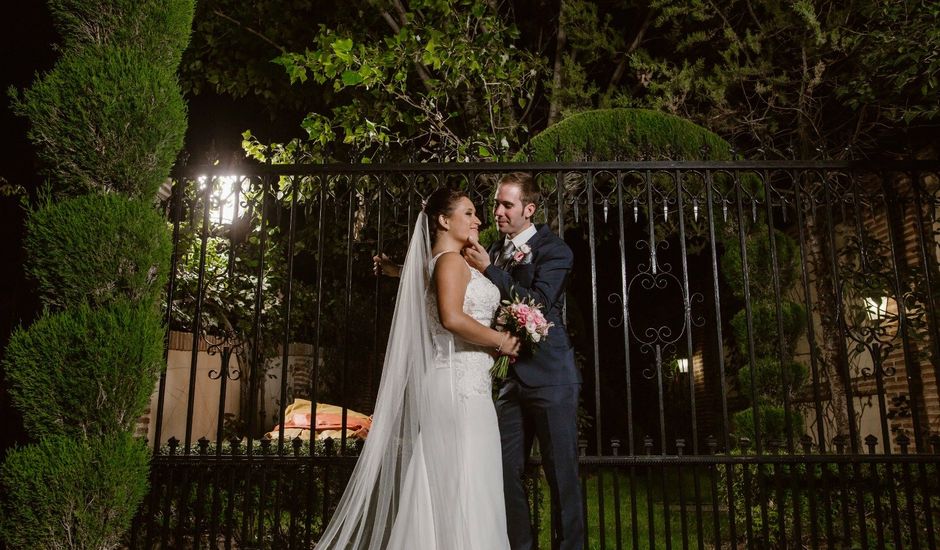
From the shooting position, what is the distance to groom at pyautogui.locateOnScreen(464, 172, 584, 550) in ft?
11.6

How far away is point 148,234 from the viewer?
407cm

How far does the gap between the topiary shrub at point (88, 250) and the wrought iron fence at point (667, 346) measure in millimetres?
601

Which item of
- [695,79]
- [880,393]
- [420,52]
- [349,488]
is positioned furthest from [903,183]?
[349,488]

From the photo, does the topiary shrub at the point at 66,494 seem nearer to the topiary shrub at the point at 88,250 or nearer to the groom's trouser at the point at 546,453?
the topiary shrub at the point at 88,250

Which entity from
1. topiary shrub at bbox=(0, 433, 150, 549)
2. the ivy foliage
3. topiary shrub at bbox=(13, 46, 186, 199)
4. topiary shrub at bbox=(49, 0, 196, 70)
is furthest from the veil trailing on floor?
the ivy foliage

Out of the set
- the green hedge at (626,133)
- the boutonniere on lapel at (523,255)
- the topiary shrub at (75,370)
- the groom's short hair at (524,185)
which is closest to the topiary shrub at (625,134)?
the green hedge at (626,133)

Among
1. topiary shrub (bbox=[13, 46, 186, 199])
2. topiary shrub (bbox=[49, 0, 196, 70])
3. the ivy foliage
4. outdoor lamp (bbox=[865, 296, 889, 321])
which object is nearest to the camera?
topiary shrub (bbox=[13, 46, 186, 199])

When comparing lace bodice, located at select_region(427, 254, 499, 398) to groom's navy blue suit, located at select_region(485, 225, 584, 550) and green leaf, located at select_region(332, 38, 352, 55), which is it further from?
green leaf, located at select_region(332, 38, 352, 55)

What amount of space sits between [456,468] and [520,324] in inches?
32.1

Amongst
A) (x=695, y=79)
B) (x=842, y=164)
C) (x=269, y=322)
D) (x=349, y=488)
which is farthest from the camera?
(x=269, y=322)

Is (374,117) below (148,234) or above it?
above

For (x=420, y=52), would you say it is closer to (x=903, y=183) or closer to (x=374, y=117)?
(x=374, y=117)

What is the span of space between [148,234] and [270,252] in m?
5.60

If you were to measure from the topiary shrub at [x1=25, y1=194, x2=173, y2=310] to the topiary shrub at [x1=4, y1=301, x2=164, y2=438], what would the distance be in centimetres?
13
